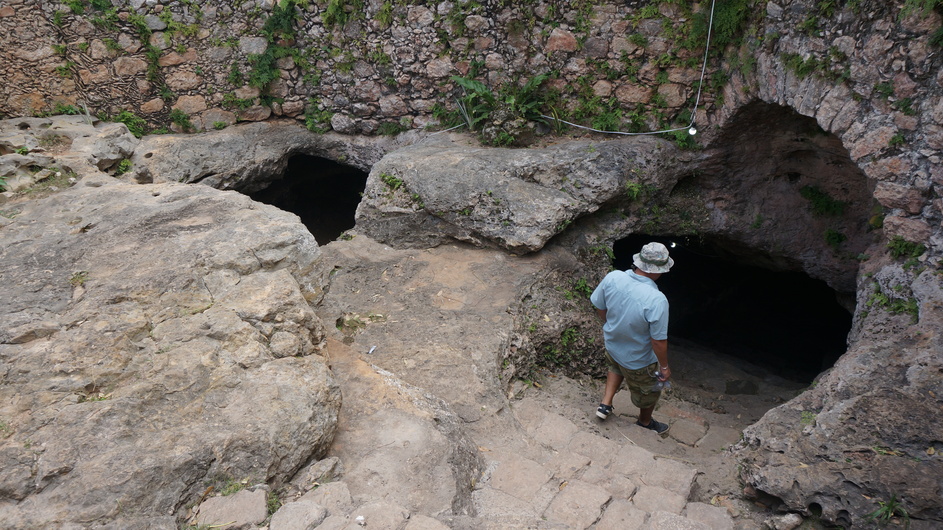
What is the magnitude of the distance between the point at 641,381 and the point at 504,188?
2769 millimetres

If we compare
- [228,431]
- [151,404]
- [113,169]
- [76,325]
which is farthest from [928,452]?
[113,169]

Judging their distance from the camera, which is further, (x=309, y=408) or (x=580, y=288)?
(x=580, y=288)

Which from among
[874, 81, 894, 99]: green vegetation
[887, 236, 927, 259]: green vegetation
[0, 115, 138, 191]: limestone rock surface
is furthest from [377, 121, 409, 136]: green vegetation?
[887, 236, 927, 259]: green vegetation

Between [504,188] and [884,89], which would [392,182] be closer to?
[504,188]

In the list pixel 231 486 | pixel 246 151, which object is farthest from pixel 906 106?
pixel 246 151

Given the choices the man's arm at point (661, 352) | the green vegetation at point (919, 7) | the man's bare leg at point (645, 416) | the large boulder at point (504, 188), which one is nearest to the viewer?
the green vegetation at point (919, 7)

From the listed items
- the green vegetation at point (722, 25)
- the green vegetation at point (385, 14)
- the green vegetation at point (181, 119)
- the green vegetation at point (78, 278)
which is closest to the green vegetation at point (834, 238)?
the green vegetation at point (722, 25)

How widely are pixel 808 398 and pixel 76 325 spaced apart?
187 inches

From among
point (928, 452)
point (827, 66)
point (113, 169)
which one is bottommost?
point (113, 169)

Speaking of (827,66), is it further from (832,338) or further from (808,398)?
(832,338)

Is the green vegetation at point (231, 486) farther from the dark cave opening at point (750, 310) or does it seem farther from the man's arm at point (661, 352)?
the dark cave opening at point (750, 310)

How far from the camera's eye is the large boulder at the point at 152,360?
8.90 ft

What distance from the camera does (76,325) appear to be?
133 inches

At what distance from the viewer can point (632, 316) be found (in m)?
4.53
